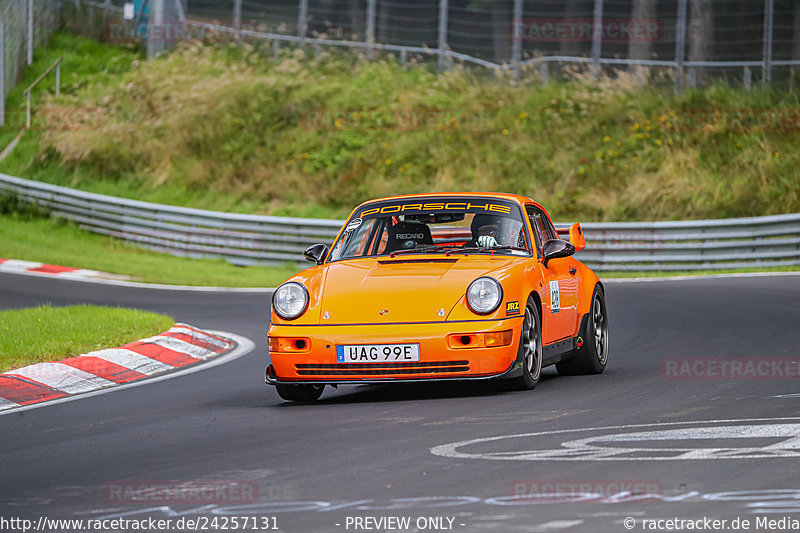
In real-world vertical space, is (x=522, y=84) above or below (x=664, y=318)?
above

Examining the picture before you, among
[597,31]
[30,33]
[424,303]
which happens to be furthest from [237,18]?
[424,303]

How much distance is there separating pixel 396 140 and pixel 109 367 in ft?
64.0

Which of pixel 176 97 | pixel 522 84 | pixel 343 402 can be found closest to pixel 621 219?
pixel 522 84

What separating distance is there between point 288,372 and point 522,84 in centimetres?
2244

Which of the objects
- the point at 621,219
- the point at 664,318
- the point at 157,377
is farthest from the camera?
the point at 621,219

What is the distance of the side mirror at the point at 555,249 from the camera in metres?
9.12

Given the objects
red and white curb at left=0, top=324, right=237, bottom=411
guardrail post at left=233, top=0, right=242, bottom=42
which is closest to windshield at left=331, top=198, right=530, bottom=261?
red and white curb at left=0, top=324, right=237, bottom=411

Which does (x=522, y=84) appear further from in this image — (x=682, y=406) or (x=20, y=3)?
(x=682, y=406)

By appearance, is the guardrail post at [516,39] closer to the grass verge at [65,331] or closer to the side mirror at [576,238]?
the grass verge at [65,331]

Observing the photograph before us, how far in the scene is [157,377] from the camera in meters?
10.4

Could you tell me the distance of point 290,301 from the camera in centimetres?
848
